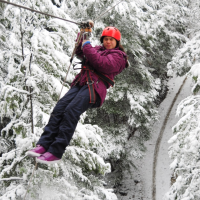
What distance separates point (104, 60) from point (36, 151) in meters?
1.48

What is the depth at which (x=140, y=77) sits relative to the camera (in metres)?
12.7

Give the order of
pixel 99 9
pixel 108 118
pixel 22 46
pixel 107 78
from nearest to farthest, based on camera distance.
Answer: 1. pixel 107 78
2. pixel 22 46
3. pixel 99 9
4. pixel 108 118

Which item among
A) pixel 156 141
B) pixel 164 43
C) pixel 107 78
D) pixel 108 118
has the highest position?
pixel 164 43

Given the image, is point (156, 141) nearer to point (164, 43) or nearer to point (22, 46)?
point (164, 43)

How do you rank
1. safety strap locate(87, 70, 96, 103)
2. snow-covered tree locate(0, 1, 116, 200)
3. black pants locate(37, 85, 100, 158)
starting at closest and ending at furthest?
black pants locate(37, 85, 100, 158) < safety strap locate(87, 70, 96, 103) < snow-covered tree locate(0, 1, 116, 200)

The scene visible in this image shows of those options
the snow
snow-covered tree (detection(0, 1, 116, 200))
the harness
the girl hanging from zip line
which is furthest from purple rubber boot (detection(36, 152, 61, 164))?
the snow

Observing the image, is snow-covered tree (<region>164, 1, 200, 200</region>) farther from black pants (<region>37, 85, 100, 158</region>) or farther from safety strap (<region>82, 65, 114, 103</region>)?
black pants (<region>37, 85, 100, 158</region>)

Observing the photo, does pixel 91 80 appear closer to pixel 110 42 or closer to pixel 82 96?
pixel 82 96

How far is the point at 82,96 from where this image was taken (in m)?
3.52

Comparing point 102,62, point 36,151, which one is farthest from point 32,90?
Answer: point 102,62

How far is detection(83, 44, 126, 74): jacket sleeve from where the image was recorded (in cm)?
344

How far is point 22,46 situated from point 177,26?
1502 cm

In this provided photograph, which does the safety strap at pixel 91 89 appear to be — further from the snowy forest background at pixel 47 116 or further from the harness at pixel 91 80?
the snowy forest background at pixel 47 116

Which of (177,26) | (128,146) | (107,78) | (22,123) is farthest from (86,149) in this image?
(177,26)
